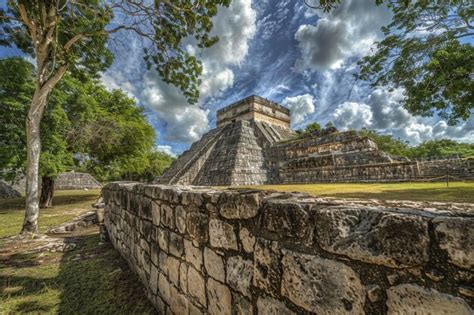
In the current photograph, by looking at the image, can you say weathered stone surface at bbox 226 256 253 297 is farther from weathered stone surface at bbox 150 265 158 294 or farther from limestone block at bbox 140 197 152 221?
limestone block at bbox 140 197 152 221

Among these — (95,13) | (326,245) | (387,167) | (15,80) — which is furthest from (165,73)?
(387,167)

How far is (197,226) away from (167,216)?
649 mm

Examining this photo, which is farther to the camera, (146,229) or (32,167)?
(32,167)

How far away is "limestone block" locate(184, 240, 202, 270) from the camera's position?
1924 mm

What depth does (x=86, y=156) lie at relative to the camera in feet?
42.8

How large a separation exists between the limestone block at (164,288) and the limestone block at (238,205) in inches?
55.2

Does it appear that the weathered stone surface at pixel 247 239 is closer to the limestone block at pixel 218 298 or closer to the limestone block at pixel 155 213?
the limestone block at pixel 218 298

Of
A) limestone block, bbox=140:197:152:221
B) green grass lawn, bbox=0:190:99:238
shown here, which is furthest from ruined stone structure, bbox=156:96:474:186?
limestone block, bbox=140:197:152:221

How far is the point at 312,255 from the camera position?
1101 millimetres

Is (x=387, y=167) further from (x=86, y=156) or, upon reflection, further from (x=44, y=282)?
(x=86, y=156)

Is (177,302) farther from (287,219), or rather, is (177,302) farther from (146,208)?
(287,219)

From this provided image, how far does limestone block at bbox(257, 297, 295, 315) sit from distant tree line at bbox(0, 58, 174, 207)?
958 cm

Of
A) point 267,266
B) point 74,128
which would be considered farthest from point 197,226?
point 74,128

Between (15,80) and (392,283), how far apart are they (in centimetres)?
1199
